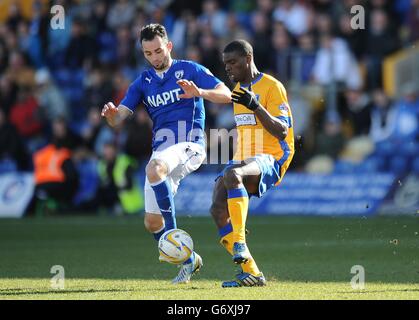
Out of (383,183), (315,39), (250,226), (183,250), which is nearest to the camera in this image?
(183,250)

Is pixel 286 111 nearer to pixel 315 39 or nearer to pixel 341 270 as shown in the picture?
pixel 341 270

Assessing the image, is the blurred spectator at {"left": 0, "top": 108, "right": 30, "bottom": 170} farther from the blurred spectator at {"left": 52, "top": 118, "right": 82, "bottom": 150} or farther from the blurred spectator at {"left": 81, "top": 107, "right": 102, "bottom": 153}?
the blurred spectator at {"left": 81, "top": 107, "right": 102, "bottom": 153}

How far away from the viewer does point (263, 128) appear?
864 centimetres

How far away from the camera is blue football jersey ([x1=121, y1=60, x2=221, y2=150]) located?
9148 millimetres

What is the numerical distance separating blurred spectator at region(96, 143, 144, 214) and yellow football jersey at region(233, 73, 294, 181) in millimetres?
9169

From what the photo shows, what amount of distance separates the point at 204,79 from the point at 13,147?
1081cm

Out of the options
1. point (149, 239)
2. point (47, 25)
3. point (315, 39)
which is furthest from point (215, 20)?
point (149, 239)

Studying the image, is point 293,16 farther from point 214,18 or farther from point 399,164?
point 399,164

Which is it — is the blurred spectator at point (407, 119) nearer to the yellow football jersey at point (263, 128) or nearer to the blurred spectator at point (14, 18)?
the yellow football jersey at point (263, 128)

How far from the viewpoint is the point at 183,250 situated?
27.7 ft

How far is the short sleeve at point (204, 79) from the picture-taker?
9.02 meters

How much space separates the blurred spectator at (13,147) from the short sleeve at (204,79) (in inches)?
409

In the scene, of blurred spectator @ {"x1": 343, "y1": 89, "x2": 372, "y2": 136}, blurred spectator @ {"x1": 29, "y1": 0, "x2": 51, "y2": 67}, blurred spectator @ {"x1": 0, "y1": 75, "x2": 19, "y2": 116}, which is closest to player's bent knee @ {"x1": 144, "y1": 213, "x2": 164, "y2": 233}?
blurred spectator @ {"x1": 343, "y1": 89, "x2": 372, "y2": 136}
